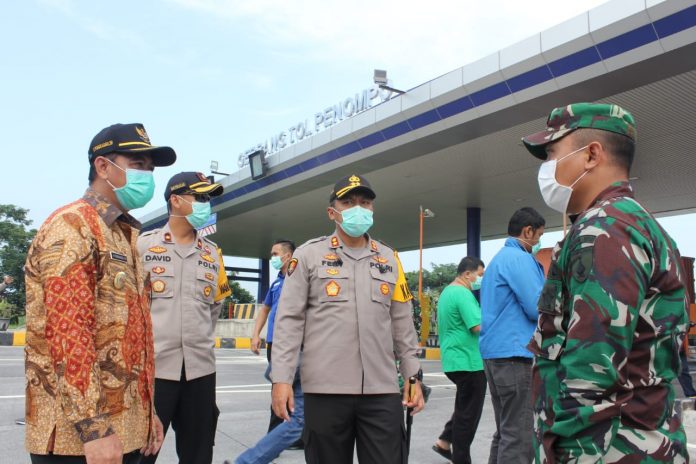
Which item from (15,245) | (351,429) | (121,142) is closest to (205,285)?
(351,429)

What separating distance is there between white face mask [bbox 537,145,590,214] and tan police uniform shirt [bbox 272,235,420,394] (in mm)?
1321

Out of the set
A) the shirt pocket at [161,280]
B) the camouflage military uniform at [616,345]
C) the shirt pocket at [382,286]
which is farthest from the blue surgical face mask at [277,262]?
the camouflage military uniform at [616,345]

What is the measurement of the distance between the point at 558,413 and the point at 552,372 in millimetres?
137

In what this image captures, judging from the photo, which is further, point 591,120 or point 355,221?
point 355,221

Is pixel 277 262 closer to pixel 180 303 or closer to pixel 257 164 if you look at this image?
pixel 180 303

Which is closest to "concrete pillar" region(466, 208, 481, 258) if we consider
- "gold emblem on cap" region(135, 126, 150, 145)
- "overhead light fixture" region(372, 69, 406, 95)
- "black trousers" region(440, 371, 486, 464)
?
"overhead light fixture" region(372, 69, 406, 95)

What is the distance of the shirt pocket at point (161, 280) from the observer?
349 cm

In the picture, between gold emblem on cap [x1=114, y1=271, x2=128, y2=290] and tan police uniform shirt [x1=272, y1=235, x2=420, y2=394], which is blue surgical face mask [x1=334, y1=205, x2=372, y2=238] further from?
gold emblem on cap [x1=114, y1=271, x2=128, y2=290]

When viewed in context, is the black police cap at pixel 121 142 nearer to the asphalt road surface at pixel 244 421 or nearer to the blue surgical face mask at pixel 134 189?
the blue surgical face mask at pixel 134 189

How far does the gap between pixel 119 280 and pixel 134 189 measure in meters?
0.45

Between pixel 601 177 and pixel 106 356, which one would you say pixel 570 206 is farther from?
pixel 106 356

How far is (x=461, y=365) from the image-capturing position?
4871mm

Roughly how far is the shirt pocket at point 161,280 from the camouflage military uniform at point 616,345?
2380 millimetres

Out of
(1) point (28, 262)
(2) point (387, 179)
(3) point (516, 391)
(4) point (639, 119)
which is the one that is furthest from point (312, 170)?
(1) point (28, 262)
